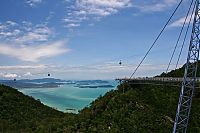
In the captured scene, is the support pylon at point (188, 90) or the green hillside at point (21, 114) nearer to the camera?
the support pylon at point (188, 90)

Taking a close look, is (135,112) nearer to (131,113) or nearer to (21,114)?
(131,113)

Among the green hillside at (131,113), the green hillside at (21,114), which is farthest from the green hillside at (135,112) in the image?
the green hillside at (21,114)

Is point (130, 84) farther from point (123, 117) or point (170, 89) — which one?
point (123, 117)

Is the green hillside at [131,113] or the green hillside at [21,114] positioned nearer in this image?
the green hillside at [131,113]

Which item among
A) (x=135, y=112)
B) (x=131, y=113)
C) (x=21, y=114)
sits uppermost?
(x=135, y=112)

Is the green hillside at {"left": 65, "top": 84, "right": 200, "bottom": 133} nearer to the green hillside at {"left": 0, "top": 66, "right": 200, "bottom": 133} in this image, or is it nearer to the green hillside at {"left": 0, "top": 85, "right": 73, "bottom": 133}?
the green hillside at {"left": 0, "top": 66, "right": 200, "bottom": 133}

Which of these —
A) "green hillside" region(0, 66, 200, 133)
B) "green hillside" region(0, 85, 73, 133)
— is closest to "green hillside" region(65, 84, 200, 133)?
"green hillside" region(0, 66, 200, 133)

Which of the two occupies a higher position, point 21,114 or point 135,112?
point 135,112

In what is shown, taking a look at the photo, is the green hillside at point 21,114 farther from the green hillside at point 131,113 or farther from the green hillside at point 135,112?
the green hillside at point 135,112

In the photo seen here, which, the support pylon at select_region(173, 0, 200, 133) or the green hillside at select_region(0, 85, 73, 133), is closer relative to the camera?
the support pylon at select_region(173, 0, 200, 133)

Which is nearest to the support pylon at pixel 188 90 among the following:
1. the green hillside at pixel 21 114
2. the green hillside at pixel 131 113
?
the green hillside at pixel 131 113

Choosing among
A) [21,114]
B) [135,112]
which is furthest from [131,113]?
[21,114]
